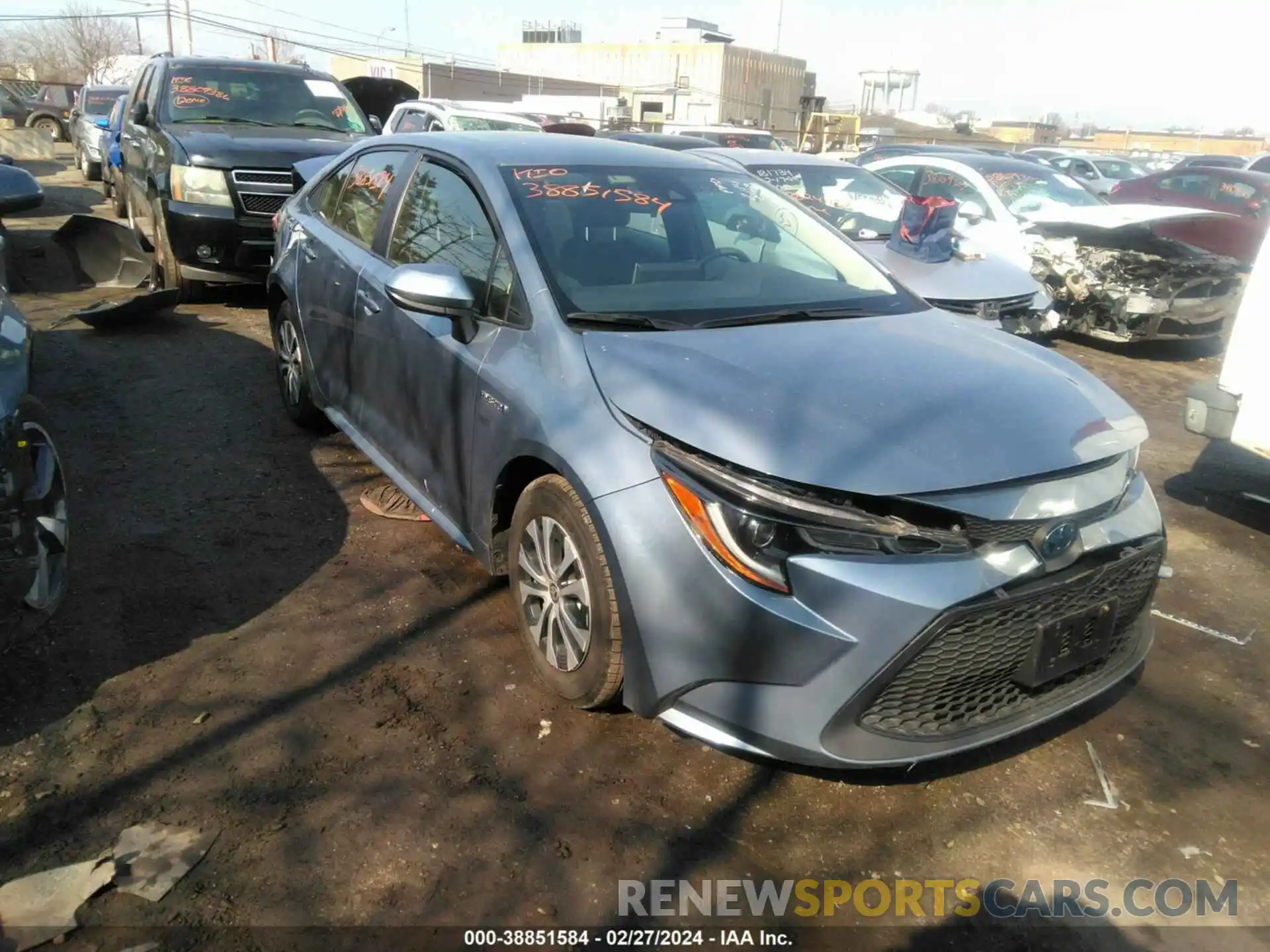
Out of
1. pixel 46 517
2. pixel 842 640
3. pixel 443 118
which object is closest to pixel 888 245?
pixel 842 640

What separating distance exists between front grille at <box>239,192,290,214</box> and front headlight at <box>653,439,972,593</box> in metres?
6.06

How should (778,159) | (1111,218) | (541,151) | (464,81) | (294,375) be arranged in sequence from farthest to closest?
(464,81) → (1111,218) → (778,159) → (294,375) → (541,151)

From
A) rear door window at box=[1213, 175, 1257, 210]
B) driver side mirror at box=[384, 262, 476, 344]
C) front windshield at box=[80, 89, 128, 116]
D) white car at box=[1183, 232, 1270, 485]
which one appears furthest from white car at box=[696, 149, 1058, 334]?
front windshield at box=[80, 89, 128, 116]

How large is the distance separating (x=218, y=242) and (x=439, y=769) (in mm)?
5815

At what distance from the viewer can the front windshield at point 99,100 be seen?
60.8 feet

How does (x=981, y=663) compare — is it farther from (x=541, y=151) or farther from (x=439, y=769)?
(x=541, y=151)

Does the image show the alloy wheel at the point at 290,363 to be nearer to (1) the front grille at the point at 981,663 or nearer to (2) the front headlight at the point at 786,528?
(2) the front headlight at the point at 786,528

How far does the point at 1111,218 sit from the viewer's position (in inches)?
345

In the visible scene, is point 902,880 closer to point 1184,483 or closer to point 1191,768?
point 1191,768

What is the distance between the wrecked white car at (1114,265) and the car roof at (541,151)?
5720 millimetres

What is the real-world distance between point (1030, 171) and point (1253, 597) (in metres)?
7.99

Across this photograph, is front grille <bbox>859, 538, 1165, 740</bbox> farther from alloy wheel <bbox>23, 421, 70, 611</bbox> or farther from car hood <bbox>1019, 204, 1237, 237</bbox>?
car hood <bbox>1019, 204, 1237, 237</bbox>

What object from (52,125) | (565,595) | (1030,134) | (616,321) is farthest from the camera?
(1030,134)

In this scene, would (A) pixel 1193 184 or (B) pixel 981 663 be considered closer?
(B) pixel 981 663
